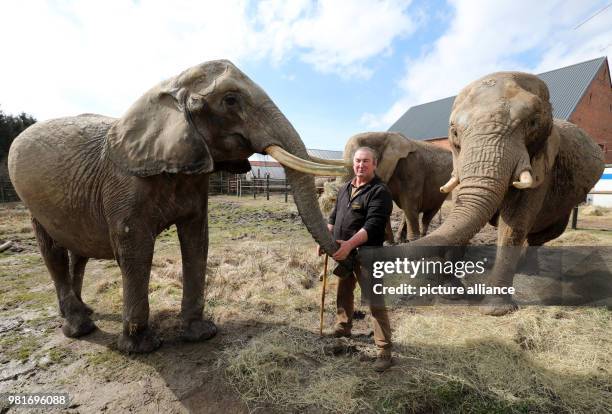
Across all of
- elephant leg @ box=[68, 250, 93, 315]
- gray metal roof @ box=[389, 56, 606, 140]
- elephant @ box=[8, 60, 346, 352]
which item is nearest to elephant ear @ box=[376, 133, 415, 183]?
elephant @ box=[8, 60, 346, 352]

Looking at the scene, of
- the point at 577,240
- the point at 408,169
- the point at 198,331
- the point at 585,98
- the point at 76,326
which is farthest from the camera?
the point at 585,98

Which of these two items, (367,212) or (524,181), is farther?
(524,181)

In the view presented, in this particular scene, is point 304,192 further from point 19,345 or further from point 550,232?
point 550,232

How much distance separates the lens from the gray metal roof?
25.9 meters

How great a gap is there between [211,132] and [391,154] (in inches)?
204

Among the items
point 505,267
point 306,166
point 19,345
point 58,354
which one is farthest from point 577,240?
point 19,345

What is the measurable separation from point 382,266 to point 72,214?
2.96 metres

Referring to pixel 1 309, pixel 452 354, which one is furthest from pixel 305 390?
pixel 1 309

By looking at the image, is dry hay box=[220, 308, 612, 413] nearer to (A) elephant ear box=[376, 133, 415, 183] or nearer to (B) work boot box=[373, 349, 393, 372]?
(B) work boot box=[373, 349, 393, 372]

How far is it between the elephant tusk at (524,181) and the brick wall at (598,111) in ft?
93.9

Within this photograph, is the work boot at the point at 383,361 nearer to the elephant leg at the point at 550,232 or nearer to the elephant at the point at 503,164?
the elephant at the point at 503,164

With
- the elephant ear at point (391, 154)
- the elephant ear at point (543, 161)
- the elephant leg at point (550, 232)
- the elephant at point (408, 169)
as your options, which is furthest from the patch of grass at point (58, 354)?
the elephant leg at point (550, 232)

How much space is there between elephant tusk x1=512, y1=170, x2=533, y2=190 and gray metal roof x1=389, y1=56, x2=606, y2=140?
25839mm

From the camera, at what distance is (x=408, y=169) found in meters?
7.40
